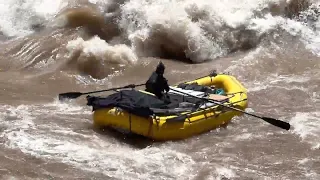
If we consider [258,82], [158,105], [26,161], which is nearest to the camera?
[26,161]

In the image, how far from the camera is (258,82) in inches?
400

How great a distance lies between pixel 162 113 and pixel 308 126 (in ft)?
7.65

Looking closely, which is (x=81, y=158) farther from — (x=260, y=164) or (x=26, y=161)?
(x=260, y=164)

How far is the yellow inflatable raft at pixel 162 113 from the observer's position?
7.24 m

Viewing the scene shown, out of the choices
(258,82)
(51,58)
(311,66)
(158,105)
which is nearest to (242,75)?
(258,82)

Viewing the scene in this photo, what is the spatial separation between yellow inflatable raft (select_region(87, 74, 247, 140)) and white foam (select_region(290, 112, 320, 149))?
3.04 feet

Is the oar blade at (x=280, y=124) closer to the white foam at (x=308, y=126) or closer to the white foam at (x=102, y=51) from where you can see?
the white foam at (x=308, y=126)

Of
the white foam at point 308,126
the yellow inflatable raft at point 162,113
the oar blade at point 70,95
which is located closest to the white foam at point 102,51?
the oar blade at point 70,95

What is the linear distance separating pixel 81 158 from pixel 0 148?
110cm

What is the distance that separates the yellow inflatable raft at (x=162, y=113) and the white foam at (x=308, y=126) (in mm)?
927

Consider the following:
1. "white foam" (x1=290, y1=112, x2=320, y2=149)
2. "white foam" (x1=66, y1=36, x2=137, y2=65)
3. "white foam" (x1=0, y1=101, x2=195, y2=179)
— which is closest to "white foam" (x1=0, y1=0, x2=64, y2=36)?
"white foam" (x1=66, y1=36, x2=137, y2=65)

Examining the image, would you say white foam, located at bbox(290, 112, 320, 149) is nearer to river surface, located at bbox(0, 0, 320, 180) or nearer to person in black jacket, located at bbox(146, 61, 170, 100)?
river surface, located at bbox(0, 0, 320, 180)

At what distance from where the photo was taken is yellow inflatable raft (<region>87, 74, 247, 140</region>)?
23.8ft

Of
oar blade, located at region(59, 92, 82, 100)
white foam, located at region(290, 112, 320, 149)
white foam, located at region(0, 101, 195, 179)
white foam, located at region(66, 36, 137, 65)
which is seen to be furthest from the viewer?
white foam, located at region(66, 36, 137, 65)
